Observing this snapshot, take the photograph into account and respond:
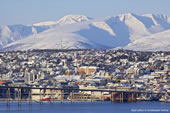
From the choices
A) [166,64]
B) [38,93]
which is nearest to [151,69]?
[166,64]

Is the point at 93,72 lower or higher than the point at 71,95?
higher

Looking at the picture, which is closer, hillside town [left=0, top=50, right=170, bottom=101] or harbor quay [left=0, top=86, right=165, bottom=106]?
harbor quay [left=0, top=86, right=165, bottom=106]

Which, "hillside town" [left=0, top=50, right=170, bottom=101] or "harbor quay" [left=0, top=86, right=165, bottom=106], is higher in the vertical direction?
"hillside town" [left=0, top=50, right=170, bottom=101]

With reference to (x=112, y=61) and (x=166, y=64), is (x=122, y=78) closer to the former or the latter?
(x=166, y=64)

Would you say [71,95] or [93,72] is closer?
[71,95]

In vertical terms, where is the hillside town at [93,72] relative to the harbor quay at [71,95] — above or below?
above
